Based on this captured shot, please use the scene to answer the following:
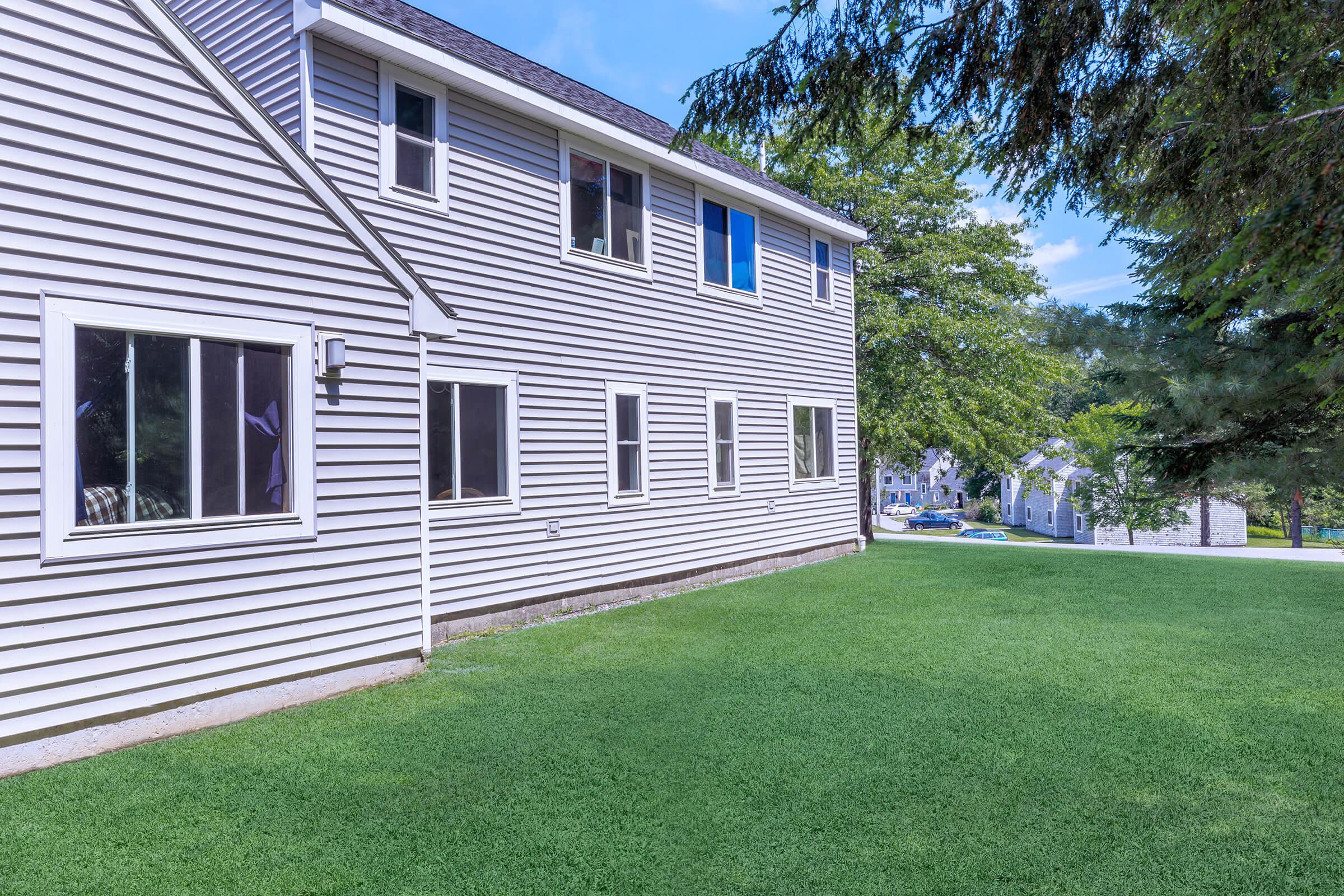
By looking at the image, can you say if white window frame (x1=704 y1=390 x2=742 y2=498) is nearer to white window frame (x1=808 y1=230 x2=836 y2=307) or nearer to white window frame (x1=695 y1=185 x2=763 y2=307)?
white window frame (x1=695 y1=185 x2=763 y2=307)

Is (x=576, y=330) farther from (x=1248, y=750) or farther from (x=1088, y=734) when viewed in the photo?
(x=1248, y=750)

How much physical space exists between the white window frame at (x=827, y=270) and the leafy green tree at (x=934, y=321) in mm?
3203

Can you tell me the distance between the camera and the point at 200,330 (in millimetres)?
5176

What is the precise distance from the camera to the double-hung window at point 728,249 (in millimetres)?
11680

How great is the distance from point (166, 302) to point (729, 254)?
8450 millimetres

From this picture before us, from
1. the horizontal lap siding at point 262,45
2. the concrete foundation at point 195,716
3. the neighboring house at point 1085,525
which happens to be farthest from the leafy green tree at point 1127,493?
the neighboring house at point 1085,525

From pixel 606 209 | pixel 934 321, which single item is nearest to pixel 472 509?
pixel 606 209

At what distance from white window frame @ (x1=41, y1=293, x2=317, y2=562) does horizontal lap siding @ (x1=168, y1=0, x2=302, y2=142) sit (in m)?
2.44

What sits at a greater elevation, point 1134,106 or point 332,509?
point 1134,106

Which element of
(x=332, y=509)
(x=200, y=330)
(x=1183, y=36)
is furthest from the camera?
(x=332, y=509)

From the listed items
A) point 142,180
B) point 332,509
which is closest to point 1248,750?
point 332,509

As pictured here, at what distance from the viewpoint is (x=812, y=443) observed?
14258mm

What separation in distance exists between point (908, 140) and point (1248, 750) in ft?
13.0

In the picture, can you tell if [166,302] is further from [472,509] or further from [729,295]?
[729,295]
